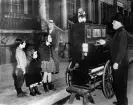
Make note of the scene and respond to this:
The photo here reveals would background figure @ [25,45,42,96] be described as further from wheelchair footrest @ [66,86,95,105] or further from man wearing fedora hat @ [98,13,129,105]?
man wearing fedora hat @ [98,13,129,105]

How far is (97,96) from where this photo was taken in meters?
4.84

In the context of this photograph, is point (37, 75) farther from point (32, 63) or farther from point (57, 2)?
point (57, 2)

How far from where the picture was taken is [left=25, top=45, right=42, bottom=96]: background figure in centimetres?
437

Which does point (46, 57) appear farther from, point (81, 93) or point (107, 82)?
point (107, 82)

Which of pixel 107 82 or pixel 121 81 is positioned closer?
pixel 121 81

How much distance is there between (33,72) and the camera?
4.47m

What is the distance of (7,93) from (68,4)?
9279 millimetres

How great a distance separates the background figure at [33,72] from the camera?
4.37 metres

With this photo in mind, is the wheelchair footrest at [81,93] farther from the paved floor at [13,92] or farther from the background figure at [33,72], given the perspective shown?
the background figure at [33,72]

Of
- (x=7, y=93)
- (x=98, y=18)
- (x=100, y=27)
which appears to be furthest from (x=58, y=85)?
(x=98, y=18)

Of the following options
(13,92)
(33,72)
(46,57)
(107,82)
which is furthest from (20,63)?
(107,82)

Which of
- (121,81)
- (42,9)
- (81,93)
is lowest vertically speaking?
(81,93)

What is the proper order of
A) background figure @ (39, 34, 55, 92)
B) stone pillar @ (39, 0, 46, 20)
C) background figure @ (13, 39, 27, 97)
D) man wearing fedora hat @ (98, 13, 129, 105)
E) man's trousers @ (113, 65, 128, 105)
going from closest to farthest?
man wearing fedora hat @ (98, 13, 129, 105), man's trousers @ (113, 65, 128, 105), background figure @ (13, 39, 27, 97), background figure @ (39, 34, 55, 92), stone pillar @ (39, 0, 46, 20)

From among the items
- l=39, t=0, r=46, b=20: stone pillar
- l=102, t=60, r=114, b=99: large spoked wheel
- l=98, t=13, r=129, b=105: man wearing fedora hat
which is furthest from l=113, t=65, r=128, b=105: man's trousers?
l=39, t=0, r=46, b=20: stone pillar
